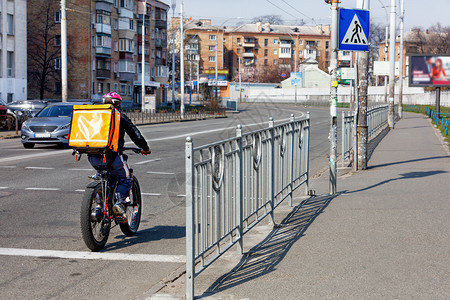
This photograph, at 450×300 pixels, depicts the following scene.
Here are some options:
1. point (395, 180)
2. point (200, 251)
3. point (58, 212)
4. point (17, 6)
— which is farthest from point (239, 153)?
point (17, 6)

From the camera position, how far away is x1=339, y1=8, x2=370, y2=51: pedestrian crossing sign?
11.6 meters

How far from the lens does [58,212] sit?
9.25 m

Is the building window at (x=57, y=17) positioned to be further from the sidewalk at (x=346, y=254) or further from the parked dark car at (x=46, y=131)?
the sidewalk at (x=346, y=254)

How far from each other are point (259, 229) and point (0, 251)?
9.80 ft

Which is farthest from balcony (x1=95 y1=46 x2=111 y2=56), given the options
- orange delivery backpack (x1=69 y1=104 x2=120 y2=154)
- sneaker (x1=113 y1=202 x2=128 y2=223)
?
orange delivery backpack (x1=69 y1=104 x2=120 y2=154)

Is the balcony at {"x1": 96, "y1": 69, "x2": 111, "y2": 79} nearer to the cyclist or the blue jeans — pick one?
the cyclist

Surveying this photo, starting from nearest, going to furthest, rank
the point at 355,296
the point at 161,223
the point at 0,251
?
the point at 355,296 < the point at 0,251 < the point at 161,223

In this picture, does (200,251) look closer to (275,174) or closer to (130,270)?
(130,270)

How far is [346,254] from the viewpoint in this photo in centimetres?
648

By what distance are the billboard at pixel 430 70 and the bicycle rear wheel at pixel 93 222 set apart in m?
50.3

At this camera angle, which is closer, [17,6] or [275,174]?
[275,174]

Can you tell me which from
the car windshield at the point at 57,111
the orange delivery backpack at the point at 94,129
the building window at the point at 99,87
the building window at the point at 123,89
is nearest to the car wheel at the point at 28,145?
the car windshield at the point at 57,111

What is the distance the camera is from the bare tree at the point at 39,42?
66188 millimetres

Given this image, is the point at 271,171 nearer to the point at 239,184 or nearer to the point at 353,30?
the point at 239,184
